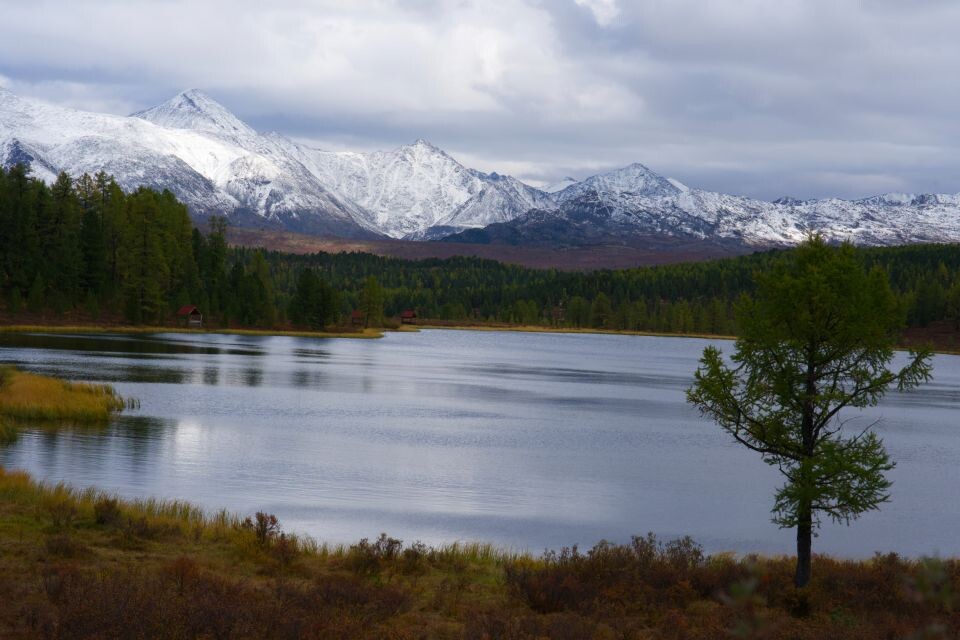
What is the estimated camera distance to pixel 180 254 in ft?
495

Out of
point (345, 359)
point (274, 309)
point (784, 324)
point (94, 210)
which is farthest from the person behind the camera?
point (274, 309)

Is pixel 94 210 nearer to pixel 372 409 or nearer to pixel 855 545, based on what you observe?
pixel 372 409

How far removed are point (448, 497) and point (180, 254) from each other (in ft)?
412

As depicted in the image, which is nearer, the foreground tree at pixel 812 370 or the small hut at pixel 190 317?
the foreground tree at pixel 812 370

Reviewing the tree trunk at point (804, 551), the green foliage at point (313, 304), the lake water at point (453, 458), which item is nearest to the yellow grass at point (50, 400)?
the lake water at point (453, 458)

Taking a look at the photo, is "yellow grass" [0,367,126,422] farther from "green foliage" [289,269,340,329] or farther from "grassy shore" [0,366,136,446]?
"green foliage" [289,269,340,329]

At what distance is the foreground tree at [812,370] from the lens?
20781 mm

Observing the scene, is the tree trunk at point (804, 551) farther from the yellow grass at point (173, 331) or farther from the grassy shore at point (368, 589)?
the yellow grass at point (173, 331)

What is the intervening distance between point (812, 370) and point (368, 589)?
37.8ft

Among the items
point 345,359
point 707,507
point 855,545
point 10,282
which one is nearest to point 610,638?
point 855,545

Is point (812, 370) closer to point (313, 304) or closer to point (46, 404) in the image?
point (46, 404)

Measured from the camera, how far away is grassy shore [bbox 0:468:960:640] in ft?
47.4

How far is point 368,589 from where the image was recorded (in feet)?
57.2

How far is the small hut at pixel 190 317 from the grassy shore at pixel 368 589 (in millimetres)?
126617
